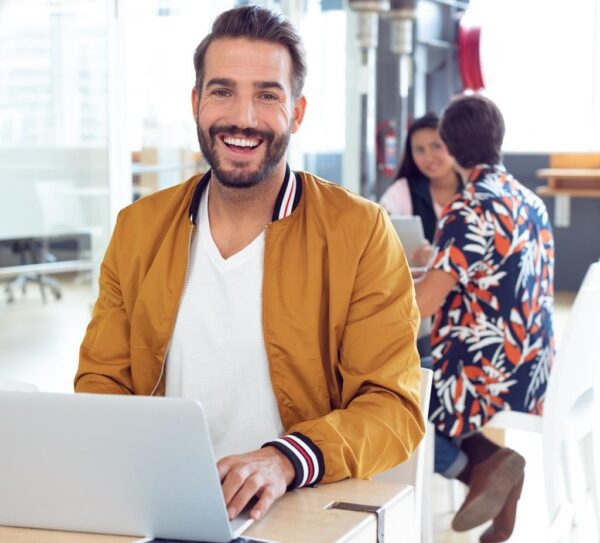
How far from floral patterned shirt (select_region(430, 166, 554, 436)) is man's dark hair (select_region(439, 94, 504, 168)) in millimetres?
145

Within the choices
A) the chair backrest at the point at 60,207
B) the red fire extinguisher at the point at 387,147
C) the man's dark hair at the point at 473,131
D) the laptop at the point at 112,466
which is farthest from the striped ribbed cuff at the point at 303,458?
the red fire extinguisher at the point at 387,147

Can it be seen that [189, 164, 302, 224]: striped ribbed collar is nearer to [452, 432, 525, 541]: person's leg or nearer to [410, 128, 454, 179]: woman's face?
[452, 432, 525, 541]: person's leg

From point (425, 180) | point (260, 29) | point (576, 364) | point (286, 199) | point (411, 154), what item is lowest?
point (576, 364)

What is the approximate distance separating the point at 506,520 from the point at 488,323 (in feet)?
1.86

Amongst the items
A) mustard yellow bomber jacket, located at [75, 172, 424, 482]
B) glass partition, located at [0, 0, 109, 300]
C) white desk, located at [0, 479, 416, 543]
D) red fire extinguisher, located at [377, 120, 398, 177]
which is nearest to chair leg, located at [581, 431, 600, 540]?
mustard yellow bomber jacket, located at [75, 172, 424, 482]

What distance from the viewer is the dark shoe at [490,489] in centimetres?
288

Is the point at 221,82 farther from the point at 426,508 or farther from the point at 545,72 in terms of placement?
the point at 545,72

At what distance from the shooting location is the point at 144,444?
107 cm

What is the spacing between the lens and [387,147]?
7.20m

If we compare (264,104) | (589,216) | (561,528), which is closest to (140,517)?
(264,104)

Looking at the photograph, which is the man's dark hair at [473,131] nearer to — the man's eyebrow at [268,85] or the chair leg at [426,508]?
the chair leg at [426,508]

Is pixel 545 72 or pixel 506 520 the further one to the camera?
pixel 545 72

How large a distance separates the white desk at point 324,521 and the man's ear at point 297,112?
2.07 feet

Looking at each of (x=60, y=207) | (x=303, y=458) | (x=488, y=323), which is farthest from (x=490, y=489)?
(x=60, y=207)
